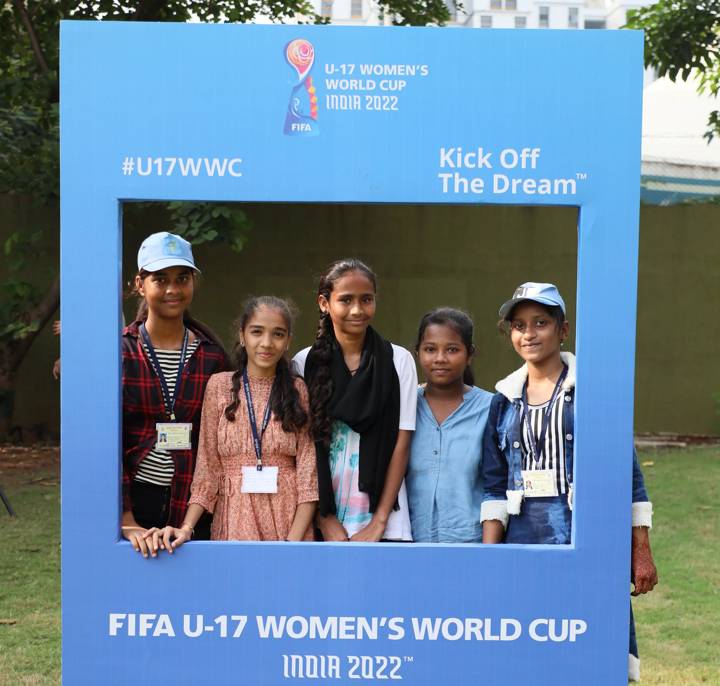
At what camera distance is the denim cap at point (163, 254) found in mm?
2951

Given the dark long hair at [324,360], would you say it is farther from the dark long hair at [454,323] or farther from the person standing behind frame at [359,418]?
the dark long hair at [454,323]

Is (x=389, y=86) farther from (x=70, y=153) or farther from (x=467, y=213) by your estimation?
(x=467, y=213)

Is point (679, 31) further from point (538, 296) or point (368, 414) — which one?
point (368, 414)

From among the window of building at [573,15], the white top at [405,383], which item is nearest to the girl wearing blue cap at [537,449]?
the white top at [405,383]

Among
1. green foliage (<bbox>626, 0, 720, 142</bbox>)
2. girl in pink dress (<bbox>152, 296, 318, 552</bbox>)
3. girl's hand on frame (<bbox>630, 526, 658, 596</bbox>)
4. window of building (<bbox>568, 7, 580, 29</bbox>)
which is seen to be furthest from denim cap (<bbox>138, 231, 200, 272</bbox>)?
window of building (<bbox>568, 7, 580, 29</bbox>)

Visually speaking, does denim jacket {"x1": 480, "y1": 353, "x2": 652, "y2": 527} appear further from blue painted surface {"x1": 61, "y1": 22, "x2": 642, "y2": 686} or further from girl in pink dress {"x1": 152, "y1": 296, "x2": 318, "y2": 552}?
girl in pink dress {"x1": 152, "y1": 296, "x2": 318, "y2": 552}

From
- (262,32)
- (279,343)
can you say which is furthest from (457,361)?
(262,32)

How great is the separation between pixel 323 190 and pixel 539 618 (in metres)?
1.13

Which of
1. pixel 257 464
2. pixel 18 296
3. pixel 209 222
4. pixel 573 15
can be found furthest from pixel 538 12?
pixel 257 464

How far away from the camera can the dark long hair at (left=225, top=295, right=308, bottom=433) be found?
9.05 ft

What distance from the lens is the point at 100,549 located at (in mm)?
2453

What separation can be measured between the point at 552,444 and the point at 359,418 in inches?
20.8

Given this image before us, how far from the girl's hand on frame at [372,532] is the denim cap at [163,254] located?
905mm

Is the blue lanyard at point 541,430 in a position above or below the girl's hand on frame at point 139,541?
above
